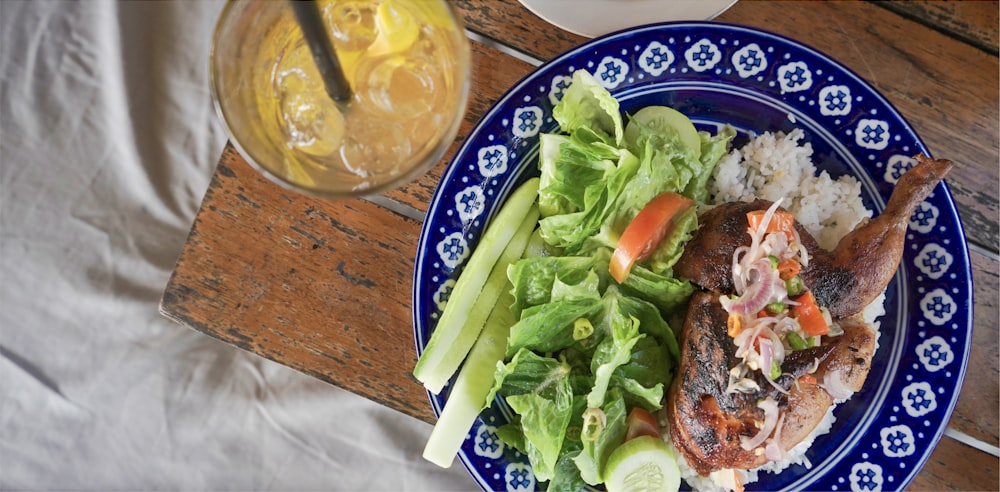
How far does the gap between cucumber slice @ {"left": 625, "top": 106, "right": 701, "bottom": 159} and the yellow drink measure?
587mm

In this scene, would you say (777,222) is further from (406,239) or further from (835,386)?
(406,239)

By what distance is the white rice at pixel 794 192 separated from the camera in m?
1.95

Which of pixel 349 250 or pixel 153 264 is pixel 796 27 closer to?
pixel 349 250

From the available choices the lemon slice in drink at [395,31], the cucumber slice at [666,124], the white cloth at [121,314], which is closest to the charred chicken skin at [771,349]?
the cucumber slice at [666,124]

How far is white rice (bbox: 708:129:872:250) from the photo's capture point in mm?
1950

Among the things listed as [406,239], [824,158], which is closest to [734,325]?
[824,158]

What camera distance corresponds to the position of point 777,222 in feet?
5.75

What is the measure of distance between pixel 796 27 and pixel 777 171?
447 millimetres

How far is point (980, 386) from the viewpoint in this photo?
2.07m

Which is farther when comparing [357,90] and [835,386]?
[835,386]

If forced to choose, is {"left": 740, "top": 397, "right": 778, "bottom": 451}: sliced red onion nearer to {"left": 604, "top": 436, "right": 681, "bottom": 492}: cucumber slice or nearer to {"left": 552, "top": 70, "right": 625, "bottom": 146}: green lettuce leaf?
{"left": 604, "top": 436, "right": 681, "bottom": 492}: cucumber slice

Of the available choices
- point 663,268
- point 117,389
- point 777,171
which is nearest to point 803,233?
point 777,171

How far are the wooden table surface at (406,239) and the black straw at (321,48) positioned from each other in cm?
62

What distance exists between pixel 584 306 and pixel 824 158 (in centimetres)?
79
